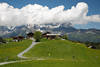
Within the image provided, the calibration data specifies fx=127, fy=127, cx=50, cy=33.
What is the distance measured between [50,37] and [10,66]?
389 feet

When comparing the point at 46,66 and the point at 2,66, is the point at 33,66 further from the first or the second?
the point at 2,66

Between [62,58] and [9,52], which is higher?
[9,52]

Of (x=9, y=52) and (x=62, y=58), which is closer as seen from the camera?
(x=62, y=58)

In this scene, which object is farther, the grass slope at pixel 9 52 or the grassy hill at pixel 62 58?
the grass slope at pixel 9 52

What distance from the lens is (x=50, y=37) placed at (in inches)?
6127

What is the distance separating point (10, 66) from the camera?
37969mm

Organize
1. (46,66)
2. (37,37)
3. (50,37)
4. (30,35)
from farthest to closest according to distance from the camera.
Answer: (30,35) < (50,37) < (37,37) < (46,66)

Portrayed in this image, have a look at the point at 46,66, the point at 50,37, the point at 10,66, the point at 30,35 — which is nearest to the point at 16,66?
the point at 10,66

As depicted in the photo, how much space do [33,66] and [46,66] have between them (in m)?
4.07

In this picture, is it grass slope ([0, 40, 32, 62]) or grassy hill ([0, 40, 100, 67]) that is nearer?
grassy hill ([0, 40, 100, 67])

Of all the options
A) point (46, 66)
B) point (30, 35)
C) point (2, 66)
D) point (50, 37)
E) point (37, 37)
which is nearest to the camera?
point (2, 66)

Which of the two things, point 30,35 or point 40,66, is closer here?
point 40,66

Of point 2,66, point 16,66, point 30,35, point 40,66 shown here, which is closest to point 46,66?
point 40,66

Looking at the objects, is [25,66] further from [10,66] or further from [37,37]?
[37,37]
